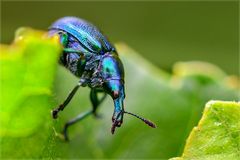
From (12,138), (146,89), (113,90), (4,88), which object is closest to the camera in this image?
(4,88)

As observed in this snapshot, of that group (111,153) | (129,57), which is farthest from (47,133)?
(129,57)

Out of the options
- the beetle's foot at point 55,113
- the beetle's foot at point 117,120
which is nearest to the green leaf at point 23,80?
the beetle's foot at point 55,113

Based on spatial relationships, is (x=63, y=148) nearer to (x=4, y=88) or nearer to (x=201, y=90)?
(x=4, y=88)

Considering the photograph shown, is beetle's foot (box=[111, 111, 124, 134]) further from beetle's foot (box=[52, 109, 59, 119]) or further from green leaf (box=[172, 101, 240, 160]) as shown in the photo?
green leaf (box=[172, 101, 240, 160])

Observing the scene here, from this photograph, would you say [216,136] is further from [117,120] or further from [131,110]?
[131,110]

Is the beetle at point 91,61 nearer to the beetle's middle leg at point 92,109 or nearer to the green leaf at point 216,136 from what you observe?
the beetle's middle leg at point 92,109

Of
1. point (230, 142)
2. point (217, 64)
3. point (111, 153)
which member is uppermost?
point (230, 142)

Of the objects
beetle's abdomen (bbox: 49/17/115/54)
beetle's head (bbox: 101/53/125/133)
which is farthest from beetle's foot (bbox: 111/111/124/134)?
beetle's abdomen (bbox: 49/17/115/54)
